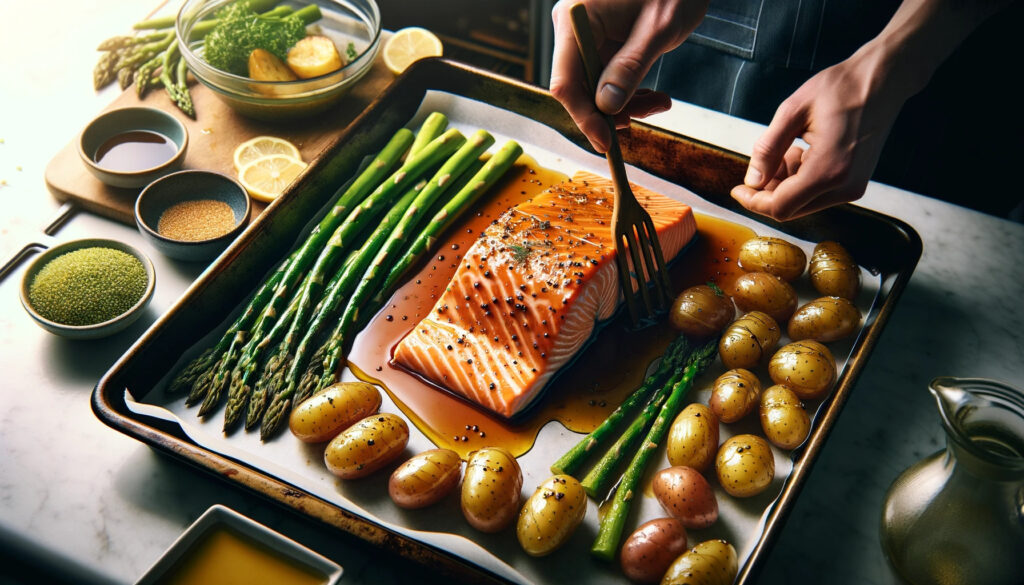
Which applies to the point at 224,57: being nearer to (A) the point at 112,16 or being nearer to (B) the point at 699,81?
(A) the point at 112,16

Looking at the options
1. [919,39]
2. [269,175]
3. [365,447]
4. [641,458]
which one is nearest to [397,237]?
[269,175]

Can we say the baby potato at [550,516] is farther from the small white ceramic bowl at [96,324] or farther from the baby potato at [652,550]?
the small white ceramic bowl at [96,324]

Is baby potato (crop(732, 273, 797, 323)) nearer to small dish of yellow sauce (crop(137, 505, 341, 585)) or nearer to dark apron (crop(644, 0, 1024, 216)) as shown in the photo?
dark apron (crop(644, 0, 1024, 216))

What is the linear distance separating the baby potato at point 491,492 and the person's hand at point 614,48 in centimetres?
96

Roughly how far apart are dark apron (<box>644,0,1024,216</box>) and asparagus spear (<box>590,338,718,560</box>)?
1236 mm

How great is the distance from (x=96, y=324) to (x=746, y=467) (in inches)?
75.6

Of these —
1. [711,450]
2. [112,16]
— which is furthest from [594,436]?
[112,16]

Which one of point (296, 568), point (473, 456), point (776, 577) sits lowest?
point (776, 577)

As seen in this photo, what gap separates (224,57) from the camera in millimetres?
2957

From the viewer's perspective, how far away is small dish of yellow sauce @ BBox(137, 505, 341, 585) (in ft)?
5.23

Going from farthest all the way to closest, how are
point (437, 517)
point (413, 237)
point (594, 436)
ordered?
1. point (413, 237)
2. point (594, 436)
3. point (437, 517)

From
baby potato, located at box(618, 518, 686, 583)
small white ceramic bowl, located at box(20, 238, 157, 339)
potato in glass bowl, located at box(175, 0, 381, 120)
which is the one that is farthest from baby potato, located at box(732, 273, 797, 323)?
small white ceramic bowl, located at box(20, 238, 157, 339)

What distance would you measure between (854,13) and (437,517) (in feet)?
7.40

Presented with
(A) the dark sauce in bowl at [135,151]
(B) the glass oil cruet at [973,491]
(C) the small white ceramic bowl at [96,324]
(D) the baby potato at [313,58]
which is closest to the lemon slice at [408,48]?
(D) the baby potato at [313,58]
